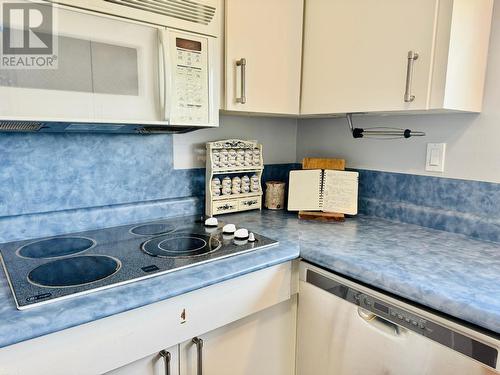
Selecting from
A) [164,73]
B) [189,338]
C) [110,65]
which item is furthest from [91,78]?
[189,338]

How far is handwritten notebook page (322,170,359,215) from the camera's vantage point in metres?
1.57

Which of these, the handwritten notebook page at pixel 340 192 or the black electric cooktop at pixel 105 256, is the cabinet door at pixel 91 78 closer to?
the black electric cooktop at pixel 105 256

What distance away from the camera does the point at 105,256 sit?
3.53 ft

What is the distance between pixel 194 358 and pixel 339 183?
3.18ft

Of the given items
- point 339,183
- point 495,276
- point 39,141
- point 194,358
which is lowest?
point 194,358

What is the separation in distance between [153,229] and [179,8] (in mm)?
800

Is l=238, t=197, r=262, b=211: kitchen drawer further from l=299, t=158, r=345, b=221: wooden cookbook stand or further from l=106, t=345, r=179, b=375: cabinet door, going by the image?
l=106, t=345, r=179, b=375: cabinet door

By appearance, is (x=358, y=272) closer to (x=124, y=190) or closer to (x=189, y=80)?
(x=189, y=80)

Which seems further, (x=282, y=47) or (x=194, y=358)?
(x=282, y=47)

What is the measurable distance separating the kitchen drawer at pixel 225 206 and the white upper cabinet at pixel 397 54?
1.85 ft

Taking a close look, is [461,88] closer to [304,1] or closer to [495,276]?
[495,276]

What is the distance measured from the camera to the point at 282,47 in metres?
1.45

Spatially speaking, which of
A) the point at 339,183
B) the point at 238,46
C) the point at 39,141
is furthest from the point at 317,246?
the point at 39,141

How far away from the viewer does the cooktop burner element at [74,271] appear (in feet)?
2.96
